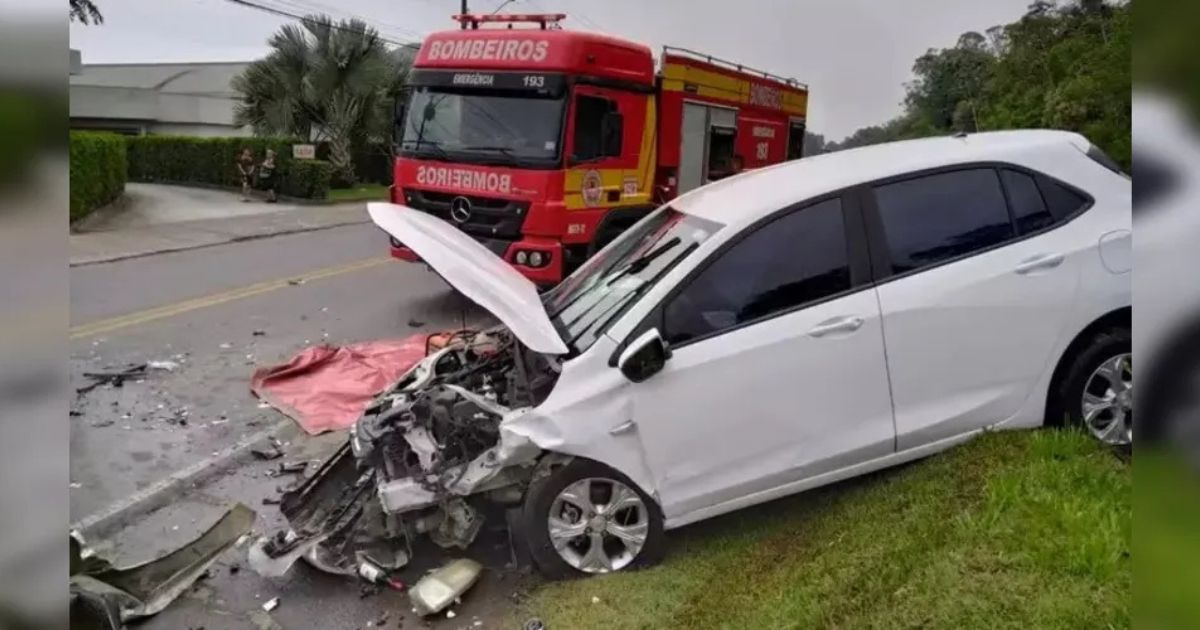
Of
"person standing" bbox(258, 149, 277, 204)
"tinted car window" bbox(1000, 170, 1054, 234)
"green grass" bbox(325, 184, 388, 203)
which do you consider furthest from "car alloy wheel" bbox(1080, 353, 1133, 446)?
"green grass" bbox(325, 184, 388, 203)

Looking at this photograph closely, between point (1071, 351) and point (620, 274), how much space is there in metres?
2.07

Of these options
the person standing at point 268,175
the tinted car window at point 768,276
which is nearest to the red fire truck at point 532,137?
the tinted car window at point 768,276

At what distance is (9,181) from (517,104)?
844 cm

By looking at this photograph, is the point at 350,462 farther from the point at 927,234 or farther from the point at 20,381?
the point at 20,381

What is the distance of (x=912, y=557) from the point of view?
3.17m

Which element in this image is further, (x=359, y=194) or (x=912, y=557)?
(x=359, y=194)

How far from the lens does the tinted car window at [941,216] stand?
12.8 feet

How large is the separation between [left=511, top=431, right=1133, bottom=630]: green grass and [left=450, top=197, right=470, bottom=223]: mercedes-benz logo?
5788mm

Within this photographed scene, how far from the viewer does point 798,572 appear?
3.42m

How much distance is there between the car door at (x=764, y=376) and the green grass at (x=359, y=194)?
23548 millimetres

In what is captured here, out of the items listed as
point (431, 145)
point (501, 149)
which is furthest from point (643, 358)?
point (431, 145)

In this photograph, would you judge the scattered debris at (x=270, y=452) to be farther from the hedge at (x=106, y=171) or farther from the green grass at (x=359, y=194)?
the green grass at (x=359, y=194)

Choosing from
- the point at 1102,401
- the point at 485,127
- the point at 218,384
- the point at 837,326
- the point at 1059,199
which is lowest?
the point at 218,384

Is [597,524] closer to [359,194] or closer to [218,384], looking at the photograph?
[218,384]
